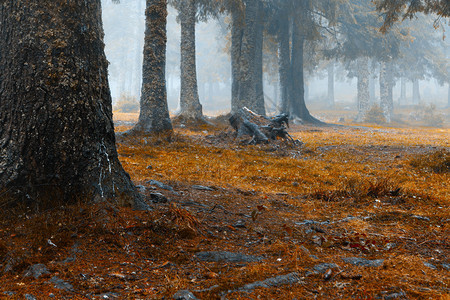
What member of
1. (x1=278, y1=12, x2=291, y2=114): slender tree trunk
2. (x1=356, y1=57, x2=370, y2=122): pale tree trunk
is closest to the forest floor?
(x1=278, y1=12, x2=291, y2=114): slender tree trunk

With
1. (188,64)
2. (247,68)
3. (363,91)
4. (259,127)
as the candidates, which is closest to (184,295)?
(259,127)

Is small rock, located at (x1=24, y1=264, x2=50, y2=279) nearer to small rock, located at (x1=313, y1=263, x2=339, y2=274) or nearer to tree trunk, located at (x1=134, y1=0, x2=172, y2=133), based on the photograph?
small rock, located at (x1=313, y1=263, x2=339, y2=274)

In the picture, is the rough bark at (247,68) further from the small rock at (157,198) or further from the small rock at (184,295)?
the small rock at (184,295)

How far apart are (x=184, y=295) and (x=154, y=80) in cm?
999

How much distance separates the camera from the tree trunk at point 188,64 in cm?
1656

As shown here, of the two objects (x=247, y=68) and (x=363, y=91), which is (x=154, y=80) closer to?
(x=247, y=68)

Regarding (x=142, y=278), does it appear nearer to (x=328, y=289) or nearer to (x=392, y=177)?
(x=328, y=289)

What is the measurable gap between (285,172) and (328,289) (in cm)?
549

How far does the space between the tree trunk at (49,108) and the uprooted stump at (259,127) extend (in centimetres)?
A: 851

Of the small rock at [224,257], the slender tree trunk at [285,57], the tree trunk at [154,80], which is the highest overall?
the slender tree trunk at [285,57]

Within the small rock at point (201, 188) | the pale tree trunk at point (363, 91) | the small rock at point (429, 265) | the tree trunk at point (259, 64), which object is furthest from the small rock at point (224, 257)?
the pale tree trunk at point (363, 91)

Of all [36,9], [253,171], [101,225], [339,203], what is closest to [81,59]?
[36,9]

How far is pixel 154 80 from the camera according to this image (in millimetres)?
11391

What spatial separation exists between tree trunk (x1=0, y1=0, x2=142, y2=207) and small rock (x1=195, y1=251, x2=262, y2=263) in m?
1.19
